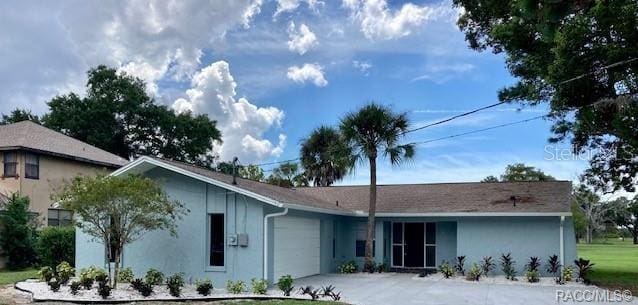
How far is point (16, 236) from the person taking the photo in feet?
69.7

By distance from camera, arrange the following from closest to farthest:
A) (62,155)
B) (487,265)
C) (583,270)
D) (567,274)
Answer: (583,270)
(567,274)
(487,265)
(62,155)

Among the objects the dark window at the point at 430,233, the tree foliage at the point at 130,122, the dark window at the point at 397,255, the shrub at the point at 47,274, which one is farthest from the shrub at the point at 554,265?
the tree foliage at the point at 130,122

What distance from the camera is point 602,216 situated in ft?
239

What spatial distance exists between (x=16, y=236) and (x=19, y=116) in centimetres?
2425

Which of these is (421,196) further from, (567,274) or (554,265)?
(567,274)

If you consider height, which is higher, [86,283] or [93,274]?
[93,274]

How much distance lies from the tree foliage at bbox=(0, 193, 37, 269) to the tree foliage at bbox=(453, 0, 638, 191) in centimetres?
1766

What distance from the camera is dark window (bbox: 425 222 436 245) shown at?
68.6 ft

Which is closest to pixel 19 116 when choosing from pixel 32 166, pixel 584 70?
pixel 32 166

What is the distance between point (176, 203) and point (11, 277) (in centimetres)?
628

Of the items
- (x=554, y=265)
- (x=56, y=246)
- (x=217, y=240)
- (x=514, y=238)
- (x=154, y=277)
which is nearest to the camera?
(x=154, y=277)

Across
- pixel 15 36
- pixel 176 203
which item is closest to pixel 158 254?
pixel 176 203

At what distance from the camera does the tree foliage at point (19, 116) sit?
4178cm

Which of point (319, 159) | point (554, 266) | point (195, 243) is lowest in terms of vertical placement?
point (554, 266)
